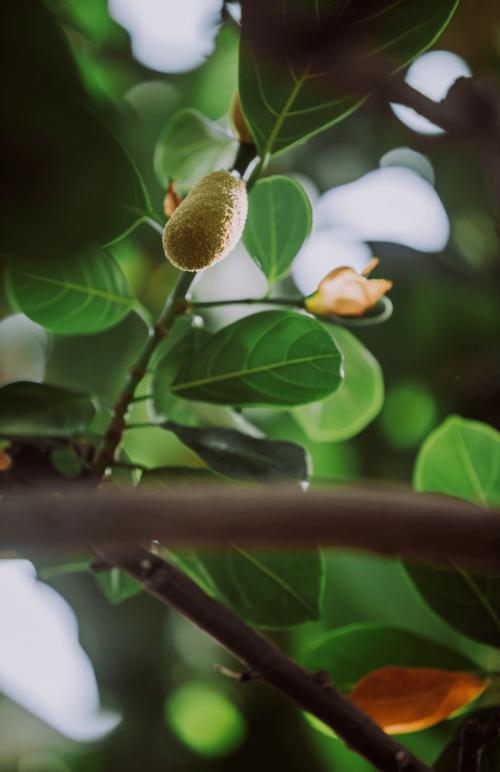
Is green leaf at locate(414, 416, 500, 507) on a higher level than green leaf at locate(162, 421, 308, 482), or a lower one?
lower

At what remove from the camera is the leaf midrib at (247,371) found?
684 mm

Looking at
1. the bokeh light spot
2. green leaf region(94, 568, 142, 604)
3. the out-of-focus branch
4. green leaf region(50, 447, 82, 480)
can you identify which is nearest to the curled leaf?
the out-of-focus branch

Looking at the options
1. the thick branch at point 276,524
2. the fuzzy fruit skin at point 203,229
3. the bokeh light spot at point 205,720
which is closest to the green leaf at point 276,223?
the fuzzy fruit skin at point 203,229

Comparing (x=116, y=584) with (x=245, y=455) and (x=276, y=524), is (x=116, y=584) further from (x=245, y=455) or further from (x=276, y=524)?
(x=276, y=524)

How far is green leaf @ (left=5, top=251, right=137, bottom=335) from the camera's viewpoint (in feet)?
2.34

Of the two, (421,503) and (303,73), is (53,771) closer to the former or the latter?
(303,73)

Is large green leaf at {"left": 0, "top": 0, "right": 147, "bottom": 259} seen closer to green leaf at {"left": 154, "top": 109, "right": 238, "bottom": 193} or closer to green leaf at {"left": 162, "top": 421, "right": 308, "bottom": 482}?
green leaf at {"left": 162, "top": 421, "right": 308, "bottom": 482}

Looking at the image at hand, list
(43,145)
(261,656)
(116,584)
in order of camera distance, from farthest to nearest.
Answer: (116,584) < (261,656) < (43,145)

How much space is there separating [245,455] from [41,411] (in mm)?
167

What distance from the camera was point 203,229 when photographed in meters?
0.52

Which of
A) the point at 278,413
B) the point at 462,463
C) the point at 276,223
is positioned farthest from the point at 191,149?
the point at 278,413

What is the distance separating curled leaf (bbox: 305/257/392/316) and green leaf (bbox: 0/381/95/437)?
0.71 ft

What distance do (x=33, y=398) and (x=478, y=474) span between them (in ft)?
1.36

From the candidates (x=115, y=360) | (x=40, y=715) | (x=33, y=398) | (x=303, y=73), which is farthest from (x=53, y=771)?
(x=303, y=73)
